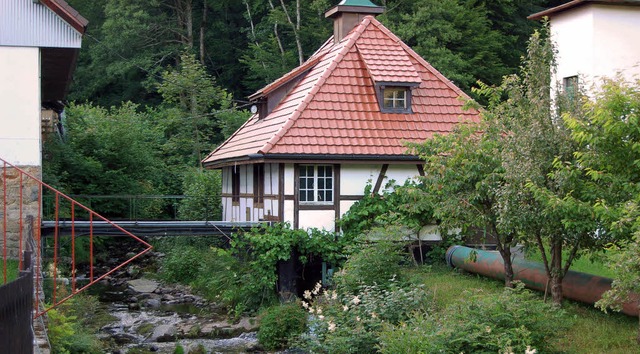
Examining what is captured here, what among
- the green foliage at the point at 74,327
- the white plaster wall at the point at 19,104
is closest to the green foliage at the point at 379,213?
the green foliage at the point at 74,327

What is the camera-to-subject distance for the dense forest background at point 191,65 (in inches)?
1163

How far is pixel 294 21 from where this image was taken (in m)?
41.1

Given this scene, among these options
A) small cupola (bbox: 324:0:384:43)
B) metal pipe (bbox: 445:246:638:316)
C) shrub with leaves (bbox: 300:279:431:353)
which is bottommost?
shrub with leaves (bbox: 300:279:431:353)

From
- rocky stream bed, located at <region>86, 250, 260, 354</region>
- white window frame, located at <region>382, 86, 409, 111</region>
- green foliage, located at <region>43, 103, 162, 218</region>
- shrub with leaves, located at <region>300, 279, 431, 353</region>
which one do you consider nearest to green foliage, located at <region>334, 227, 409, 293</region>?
shrub with leaves, located at <region>300, 279, 431, 353</region>

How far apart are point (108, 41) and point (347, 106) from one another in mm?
24178

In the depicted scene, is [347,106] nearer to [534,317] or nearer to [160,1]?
[534,317]

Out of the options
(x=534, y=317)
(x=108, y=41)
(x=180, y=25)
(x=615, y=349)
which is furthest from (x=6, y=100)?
(x=180, y=25)

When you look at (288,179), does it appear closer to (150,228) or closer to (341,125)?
(341,125)

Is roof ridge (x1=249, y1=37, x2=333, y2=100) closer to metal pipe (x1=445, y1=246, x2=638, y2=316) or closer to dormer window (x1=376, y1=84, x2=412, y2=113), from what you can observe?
dormer window (x1=376, y1=84, x2=412, y2=113)

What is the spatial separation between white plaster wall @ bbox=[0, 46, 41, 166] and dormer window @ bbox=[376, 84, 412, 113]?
8123mm

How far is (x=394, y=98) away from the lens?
822 inches

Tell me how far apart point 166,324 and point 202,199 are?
929 centimetres

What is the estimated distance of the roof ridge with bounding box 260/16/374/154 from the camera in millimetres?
18775

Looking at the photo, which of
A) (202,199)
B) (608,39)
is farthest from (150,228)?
(608,39)
